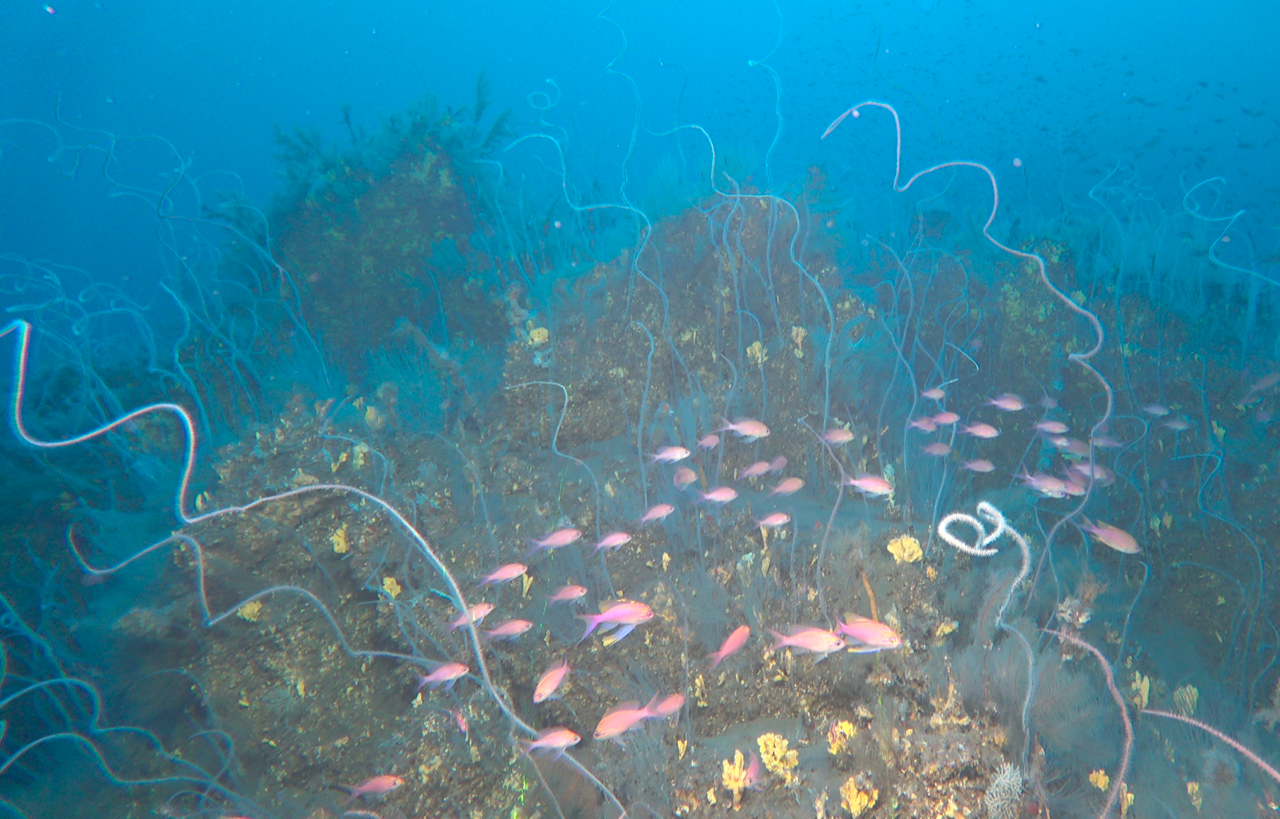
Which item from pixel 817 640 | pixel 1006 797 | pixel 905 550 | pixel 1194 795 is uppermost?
pixel 817 640

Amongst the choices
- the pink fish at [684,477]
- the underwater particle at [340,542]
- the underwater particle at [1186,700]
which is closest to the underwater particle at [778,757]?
the pink fish at [684,477]

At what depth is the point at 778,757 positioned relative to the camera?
10.0ft

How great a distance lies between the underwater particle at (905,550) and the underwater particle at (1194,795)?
200 centimetres

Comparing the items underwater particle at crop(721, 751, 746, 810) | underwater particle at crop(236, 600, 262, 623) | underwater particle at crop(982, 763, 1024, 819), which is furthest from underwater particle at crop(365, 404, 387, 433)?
underwater particle at crop(982, 763, 1024, 819)

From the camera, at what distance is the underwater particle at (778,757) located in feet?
9.86

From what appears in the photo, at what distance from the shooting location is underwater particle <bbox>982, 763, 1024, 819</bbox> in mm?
2439

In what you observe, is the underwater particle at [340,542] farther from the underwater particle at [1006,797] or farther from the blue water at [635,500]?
the underwater particle at [1006,797]

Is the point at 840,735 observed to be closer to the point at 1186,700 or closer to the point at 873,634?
the point at 873,634

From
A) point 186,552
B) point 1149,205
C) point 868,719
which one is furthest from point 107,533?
point 1149,205

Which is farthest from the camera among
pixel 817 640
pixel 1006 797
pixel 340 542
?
pixel 340 542

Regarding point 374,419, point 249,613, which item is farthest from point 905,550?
point 374,419

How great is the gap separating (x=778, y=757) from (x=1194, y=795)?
109 inches

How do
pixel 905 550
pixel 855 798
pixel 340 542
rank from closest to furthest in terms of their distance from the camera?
1. pixel 855 798
2. pixel 905 550
3. pixel 340 542

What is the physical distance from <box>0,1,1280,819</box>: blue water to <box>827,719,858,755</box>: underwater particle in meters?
0.07
